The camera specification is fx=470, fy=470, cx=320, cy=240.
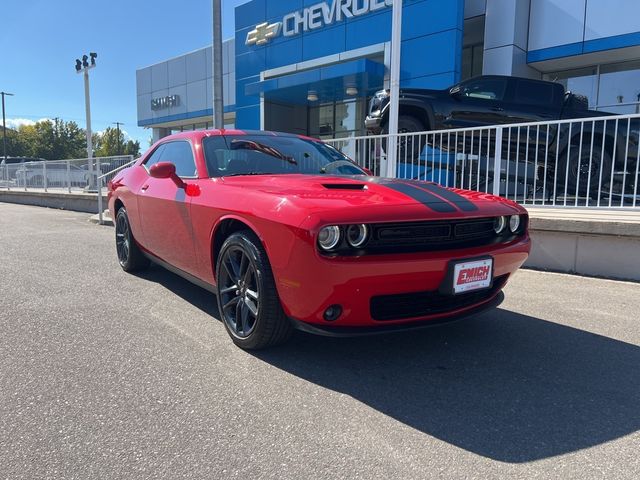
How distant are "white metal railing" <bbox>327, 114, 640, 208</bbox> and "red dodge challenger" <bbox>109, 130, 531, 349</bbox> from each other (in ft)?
9.92

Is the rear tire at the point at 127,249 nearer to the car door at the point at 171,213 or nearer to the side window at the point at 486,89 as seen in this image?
the car door at the point at 171,213

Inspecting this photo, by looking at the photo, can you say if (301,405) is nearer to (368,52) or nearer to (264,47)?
(368,52)

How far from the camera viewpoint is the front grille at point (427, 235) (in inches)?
97.8

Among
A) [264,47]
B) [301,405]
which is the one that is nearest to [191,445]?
[301,405]

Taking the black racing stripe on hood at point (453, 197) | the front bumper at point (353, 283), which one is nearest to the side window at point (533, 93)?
the black racing stripe on hood at point (453, 197)

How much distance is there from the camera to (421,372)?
2742 mm

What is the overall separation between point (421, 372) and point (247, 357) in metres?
1.06

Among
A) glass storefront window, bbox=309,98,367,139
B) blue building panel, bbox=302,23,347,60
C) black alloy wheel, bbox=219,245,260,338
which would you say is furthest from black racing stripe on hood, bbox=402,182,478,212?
glass storefront window, bbox=309,98,367,139

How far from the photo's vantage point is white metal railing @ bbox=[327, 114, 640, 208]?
5.41 m

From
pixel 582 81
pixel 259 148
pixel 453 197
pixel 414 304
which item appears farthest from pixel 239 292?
pixel 582 81

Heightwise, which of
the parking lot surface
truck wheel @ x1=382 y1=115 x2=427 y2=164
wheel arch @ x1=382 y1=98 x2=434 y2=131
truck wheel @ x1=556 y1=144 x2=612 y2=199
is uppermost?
wheel arch @ x1=382 y1=98 x2=434 y2=131

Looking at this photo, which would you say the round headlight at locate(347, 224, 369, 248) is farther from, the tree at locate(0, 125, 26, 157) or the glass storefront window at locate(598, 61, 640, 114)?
the tree at locate(0, 125, 26, 157)

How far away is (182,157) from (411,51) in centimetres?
1065

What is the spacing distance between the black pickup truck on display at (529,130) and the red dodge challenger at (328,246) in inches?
120
